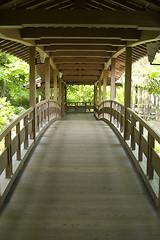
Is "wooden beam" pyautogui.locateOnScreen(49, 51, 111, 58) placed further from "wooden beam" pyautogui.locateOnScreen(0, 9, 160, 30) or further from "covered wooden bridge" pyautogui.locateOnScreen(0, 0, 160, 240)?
"wooden beam" pyautogui.locateOnScreen(0, 9, 160, 30)

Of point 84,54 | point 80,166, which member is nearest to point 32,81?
point 80,166

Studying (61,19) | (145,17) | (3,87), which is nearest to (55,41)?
(61,19)

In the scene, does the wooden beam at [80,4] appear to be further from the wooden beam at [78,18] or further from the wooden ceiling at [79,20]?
the wooden beam at [78,18]

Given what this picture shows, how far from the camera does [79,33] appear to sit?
5820 mm

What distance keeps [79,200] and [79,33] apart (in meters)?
3.64

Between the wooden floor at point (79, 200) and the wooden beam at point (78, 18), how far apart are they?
248cm

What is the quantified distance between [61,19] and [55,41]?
2389mm

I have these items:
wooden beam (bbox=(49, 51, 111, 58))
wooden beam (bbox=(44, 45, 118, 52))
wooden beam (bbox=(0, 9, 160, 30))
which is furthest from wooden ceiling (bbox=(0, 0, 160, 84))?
wooden beam (bbox=(49, 51, 111, 58))

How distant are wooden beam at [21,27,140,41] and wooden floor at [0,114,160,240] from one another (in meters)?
2.43

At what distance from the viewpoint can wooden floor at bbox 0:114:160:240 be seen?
2.96m

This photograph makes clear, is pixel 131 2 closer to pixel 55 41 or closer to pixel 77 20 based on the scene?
pixel 77 20

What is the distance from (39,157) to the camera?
17.8 ft

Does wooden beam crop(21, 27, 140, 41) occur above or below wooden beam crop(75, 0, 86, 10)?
below

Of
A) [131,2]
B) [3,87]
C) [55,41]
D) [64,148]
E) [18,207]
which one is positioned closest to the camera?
[18,207]
